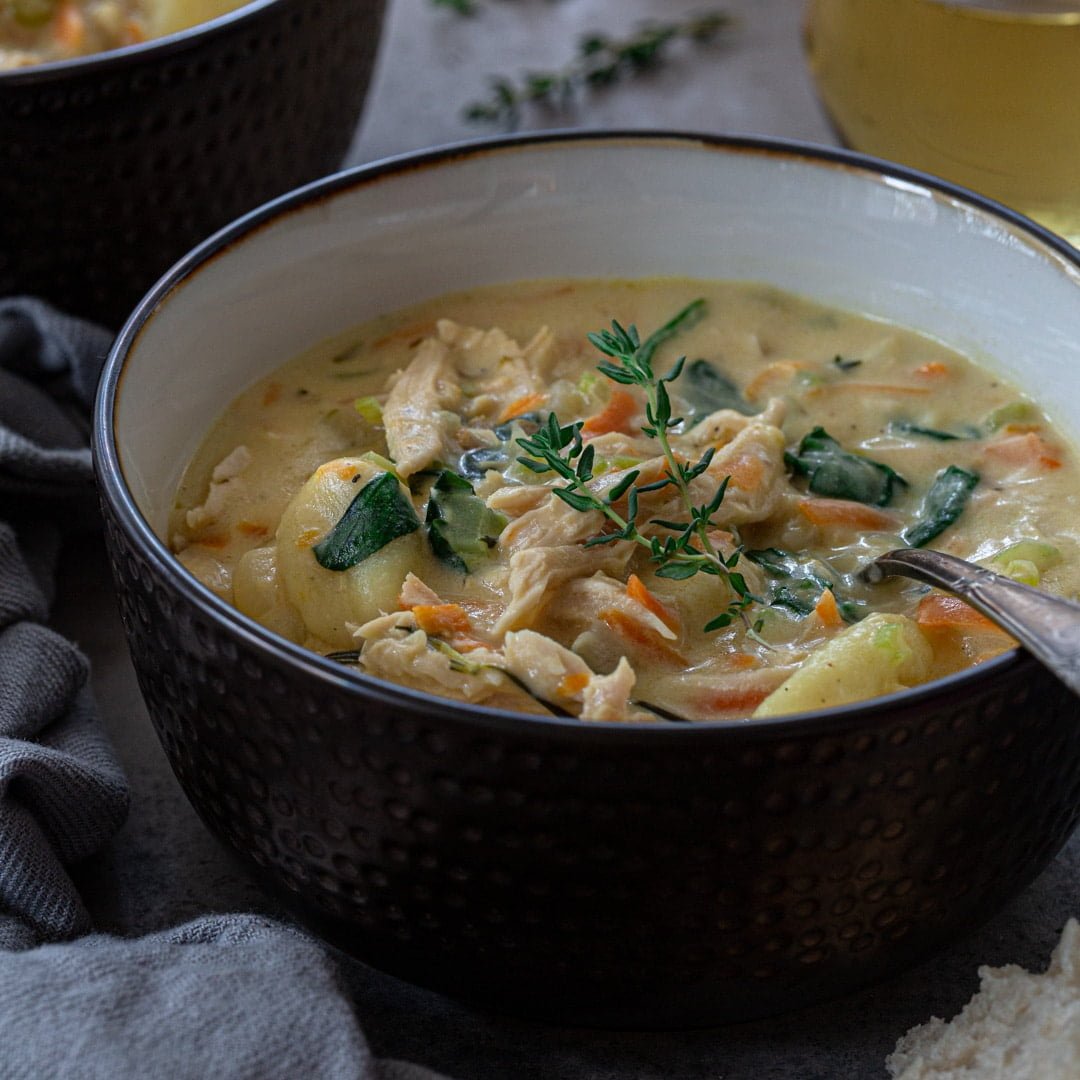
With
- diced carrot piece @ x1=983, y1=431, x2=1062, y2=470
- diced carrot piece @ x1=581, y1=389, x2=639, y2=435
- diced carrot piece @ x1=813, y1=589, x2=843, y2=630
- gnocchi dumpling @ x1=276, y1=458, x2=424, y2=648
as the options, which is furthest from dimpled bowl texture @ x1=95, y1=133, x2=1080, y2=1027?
diced carrot piece @ x1=581, y1=389, x2=639, y2=435

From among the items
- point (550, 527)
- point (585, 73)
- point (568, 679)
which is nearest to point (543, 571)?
point (550, 527)

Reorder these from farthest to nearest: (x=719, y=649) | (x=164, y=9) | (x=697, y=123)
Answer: (x=697, y=123)
(x=164, y=9)
(x=719, y=649)

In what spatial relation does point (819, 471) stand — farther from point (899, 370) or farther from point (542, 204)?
point (542, 204)

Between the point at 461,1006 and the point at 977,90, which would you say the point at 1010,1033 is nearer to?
the point at 461,1006

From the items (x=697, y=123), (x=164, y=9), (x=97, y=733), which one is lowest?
(x=97, y=733)

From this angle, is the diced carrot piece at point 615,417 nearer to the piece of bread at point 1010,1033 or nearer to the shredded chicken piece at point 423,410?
the shredded chicken piece at point 423,410

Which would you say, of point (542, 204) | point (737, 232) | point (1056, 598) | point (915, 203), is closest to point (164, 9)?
point (542, 204)
